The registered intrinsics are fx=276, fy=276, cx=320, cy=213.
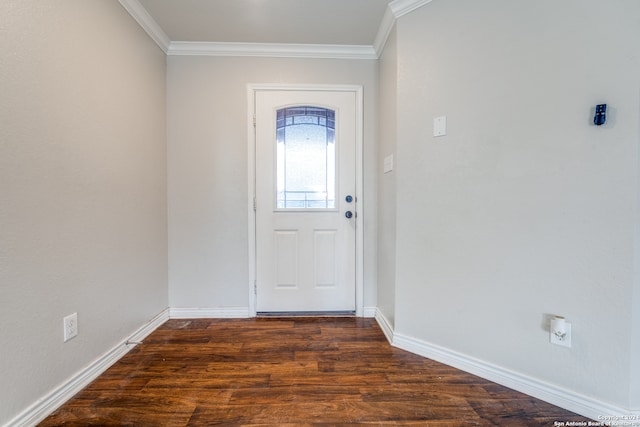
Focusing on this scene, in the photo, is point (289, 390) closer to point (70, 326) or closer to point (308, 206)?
point (70, 326)

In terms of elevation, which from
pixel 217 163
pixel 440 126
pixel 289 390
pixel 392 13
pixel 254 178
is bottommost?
pixel 289 390

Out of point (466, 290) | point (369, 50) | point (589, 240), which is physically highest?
point (369, 50)

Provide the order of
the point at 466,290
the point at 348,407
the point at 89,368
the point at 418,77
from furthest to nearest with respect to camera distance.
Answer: the point at 418,77 < the point at 466,290 < the point at 89,368 < the point at 348,407

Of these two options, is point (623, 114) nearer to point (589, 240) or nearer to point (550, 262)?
point (589, 240)

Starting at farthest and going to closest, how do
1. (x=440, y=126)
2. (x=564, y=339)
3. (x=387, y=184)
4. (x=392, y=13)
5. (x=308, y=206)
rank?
(x=308, y=206) → (x=387, y=184) → (x=392, y=13) → (x=440, y=126) → (x=564, y=339)

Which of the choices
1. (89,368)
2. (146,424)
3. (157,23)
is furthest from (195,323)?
(157,23)

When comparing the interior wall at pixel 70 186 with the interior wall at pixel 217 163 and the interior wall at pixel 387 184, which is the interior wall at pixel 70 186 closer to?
the interior wall at pixel 217 163

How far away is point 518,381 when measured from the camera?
56.2 inches

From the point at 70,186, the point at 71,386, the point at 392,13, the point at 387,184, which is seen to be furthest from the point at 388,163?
the point at 71,386

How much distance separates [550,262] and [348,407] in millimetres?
1195

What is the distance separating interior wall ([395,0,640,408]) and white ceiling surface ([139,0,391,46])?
0.38 meters

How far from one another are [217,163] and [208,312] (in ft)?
4.12

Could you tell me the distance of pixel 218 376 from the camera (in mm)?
1536

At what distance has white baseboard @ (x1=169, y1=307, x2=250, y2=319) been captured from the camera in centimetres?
232
